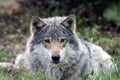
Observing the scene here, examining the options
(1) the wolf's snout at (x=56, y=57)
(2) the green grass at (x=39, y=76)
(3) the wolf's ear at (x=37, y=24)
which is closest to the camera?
(2) the green grass at (x=39, y=76)

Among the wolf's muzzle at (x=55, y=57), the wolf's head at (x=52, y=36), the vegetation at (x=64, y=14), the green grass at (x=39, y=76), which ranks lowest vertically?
the green grass at (x=39, y=76)

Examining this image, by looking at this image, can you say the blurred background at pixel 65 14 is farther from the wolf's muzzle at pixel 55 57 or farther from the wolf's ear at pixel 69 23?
the wolf's muzzle at pixel 55 57

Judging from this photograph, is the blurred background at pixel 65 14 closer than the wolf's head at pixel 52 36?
No

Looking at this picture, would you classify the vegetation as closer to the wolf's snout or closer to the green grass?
the green grass

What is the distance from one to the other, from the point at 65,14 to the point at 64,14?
0.12 feet

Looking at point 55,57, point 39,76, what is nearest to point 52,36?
point 55,57

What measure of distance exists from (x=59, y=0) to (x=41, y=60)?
555 centimetres

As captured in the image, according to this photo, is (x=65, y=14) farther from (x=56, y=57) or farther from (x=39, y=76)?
(x=39, y=76)

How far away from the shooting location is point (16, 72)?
8648mm

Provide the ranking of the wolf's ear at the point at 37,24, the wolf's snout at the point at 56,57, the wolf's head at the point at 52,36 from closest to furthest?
the wolf's snout at the point at 56,57 < the wolf's head at the point at 52,36 < the wolf's ear at the point at 37,24

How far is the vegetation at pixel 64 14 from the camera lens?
1190 centimetres

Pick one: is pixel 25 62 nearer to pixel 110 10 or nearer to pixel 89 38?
pixel 89 38


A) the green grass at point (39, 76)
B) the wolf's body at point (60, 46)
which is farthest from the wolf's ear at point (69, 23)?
the green grass at point (39, 76)

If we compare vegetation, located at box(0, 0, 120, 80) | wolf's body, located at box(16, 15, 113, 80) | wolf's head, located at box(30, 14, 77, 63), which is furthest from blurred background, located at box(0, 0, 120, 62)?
wolf's head, located at box(30, 14, 77, 63)
